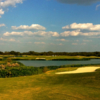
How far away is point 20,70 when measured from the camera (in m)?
21.1

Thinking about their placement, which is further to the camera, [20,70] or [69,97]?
[20,70]

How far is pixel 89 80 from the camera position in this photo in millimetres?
9516

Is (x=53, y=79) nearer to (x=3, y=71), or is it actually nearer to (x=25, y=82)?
(x=25, y=82)

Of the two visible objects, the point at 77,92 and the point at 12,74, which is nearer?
the point at 77,92

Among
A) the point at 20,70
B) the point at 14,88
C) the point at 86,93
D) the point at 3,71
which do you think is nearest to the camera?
the point at 86,93

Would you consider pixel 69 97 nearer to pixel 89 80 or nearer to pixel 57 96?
pixel 57 96

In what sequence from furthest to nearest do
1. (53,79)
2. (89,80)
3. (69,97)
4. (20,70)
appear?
(20,70) → (53,79) → (89,80) → (69,97)

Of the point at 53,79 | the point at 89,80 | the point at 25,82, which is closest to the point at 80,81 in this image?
the point at 89,80

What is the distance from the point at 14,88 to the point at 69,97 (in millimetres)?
3779

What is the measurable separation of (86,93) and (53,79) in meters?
4.01

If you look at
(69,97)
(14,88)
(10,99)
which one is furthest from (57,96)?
(14,88)

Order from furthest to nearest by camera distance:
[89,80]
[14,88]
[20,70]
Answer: [20,70] → [89,80] → [14,88]

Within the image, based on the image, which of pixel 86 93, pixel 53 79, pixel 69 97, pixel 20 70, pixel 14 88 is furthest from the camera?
pixel 20 70

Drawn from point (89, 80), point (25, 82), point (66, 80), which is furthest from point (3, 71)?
point (89, 80)
